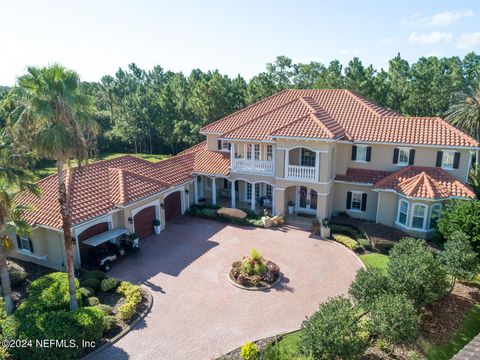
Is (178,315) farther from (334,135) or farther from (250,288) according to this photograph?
(334,135)

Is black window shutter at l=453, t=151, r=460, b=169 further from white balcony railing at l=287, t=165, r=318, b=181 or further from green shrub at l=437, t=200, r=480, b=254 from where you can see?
white balcony railing at l=287, t=165, r=318, b=181

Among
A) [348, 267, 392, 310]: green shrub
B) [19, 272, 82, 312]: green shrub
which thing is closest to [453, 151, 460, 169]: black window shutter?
[348, 267, 392, 310]: green shrub

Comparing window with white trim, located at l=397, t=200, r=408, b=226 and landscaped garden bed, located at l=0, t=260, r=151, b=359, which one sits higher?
window with white trim, located at l=397, t=200, r=408, b=226

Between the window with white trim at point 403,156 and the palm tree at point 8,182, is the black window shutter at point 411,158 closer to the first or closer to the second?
the window with white trim at point 403,156

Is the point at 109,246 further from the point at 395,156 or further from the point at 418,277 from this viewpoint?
the point at 395,156

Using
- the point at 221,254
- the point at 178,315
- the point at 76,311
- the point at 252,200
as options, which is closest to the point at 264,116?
the point at 252,200

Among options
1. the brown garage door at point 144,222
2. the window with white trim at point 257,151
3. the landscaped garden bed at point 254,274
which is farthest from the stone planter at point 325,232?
the brown garage door at point 144,222

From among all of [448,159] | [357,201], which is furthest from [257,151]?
[448,159]
